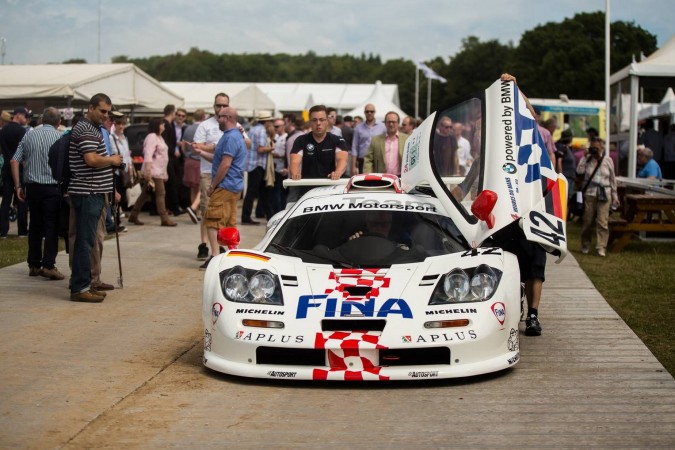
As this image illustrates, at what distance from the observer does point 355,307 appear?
6.56m

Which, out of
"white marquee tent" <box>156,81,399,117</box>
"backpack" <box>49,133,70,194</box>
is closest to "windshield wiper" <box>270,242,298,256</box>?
"backpack" <box>49,133,70,194</box>

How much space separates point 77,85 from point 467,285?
17.9 meters

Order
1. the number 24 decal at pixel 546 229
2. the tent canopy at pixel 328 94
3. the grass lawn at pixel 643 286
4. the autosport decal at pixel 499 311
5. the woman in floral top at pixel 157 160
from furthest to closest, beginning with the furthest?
1. the tent canopy at pixel 328 94
2. the woman in floral top at pixel 157 160
3. the grass lawn at pixel 643 286
4. the number 24 decal at pixel 546 229
5. the autosport decal at pixel 499 311

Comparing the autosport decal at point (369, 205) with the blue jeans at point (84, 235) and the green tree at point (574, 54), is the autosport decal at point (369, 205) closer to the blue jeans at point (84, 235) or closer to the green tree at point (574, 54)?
the blue jeans at point (84, 235)

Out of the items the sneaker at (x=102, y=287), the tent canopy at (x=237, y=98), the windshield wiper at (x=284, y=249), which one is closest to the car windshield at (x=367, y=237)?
the windshield wiper at (x=284, y=249)

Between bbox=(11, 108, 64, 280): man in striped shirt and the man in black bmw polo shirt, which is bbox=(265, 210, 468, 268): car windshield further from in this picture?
bbox=(11, 108, 64, 280): man in striped shirt

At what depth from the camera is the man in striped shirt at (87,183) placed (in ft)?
31.9

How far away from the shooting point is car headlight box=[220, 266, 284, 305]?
6.80m

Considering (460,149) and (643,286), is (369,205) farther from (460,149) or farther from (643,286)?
(643,286)

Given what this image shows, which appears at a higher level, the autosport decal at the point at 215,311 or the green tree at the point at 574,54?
the green tree at the point at 574,54

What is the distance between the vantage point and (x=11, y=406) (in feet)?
19.4

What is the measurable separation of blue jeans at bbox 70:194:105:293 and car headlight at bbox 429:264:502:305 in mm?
4310

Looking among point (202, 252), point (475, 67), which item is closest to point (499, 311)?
point (202, 252)

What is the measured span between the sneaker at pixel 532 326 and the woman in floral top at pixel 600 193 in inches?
261
